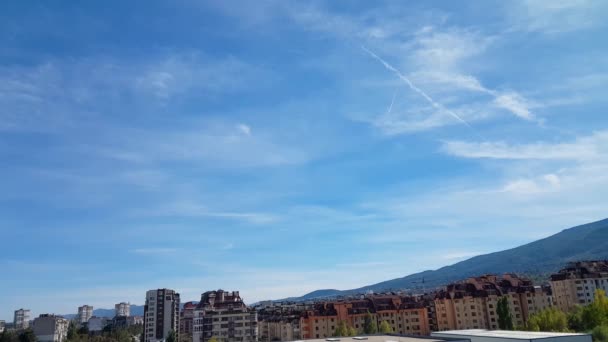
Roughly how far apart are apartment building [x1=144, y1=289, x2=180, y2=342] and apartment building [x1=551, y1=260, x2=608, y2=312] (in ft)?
249

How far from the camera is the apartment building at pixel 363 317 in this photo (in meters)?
69.2

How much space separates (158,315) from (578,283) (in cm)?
8240

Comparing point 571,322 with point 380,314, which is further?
point 380,314

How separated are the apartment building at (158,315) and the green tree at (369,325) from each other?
50.1m

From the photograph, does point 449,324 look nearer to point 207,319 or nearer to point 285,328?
point 285,328

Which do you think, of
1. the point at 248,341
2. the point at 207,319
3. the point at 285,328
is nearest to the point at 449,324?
the point at 285,328

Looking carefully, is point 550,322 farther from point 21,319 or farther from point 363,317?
point 21,319

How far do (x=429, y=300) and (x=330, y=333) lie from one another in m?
19.0

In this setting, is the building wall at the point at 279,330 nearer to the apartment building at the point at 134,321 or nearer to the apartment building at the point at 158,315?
the apartment building at the point at 158,315

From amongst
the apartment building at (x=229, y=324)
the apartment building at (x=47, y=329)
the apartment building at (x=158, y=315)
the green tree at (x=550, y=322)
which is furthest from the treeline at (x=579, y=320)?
the apartment building at (x=47, y=329)

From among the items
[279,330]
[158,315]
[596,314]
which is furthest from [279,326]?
[596,314]

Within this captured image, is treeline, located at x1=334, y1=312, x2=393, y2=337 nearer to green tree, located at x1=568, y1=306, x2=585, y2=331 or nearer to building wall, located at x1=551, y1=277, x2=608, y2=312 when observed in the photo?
green tree, located at x1=568, y1=306, x2=585, y2=331

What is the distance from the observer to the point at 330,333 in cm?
6894

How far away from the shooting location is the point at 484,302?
67.8 meters
